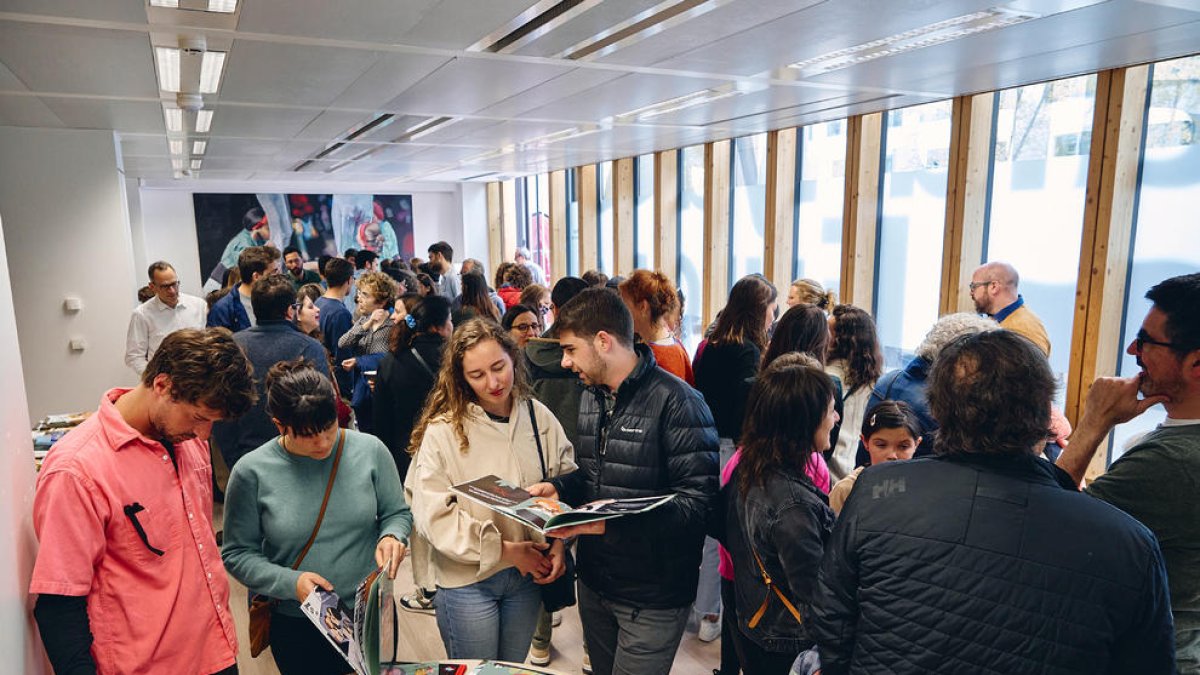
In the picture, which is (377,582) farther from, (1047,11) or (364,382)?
(1047,11)

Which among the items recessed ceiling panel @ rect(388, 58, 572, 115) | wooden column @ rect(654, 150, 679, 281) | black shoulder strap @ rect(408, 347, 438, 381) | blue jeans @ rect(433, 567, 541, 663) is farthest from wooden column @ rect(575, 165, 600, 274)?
blue jeans @ rect(433, 567, 541, 663)

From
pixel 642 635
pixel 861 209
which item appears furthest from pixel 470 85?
pixel 861 209

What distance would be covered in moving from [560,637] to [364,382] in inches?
77.3

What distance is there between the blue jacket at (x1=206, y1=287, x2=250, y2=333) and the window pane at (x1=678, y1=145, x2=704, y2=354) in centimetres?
504

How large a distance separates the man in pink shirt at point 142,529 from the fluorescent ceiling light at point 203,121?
418 cm

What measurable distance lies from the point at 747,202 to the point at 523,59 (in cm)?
473

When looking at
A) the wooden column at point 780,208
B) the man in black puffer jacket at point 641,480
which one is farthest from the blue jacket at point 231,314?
the wooden column at point 780,208

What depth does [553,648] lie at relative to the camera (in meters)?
3.56

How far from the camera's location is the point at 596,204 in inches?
421

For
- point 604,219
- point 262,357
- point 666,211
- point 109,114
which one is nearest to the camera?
point 262,357

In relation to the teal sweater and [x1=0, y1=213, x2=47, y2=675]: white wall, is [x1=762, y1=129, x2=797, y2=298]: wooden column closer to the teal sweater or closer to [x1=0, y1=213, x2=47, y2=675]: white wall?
the teal sweater

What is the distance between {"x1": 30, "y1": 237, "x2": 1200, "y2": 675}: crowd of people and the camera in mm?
1336

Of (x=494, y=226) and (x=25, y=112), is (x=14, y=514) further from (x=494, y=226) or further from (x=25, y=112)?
(x=494, y=226)


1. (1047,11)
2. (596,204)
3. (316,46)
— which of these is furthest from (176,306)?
(596,204)
